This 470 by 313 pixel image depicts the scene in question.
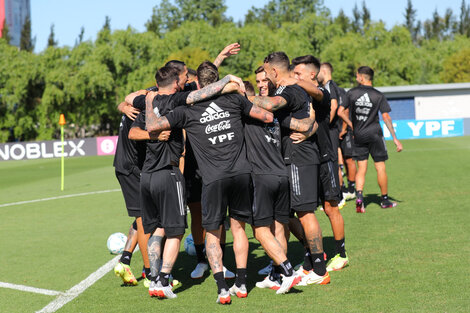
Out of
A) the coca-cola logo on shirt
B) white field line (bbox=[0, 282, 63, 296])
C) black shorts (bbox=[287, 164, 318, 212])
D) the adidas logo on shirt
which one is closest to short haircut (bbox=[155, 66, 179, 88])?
the adidas logo on shirt

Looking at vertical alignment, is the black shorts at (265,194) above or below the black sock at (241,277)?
above

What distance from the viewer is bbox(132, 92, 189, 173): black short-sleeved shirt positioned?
589cm

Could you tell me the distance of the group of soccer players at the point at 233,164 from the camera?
5.72 m

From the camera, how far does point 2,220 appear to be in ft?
38.7

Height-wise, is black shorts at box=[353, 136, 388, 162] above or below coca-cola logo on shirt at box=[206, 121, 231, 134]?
below

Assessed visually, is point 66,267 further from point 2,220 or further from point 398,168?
point 398,168

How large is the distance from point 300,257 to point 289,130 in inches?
76.5

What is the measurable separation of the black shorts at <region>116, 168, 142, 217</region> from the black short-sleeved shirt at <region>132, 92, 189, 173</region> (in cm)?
66

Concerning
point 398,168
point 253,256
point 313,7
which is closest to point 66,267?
point 253,256

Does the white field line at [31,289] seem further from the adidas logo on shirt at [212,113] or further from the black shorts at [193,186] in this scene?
the adidas logo on shirt at [212,113]

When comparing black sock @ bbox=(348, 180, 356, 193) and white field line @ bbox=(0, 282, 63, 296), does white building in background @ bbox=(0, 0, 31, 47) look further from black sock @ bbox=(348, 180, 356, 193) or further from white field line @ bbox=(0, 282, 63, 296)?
white field line @ bbox=(0, 282, 63, 296)

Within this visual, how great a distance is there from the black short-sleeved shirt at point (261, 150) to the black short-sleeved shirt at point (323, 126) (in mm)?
737

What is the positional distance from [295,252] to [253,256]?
56cm

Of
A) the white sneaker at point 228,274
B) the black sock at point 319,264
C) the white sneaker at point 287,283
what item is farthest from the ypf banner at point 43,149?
the white sneaker at point 287,283
